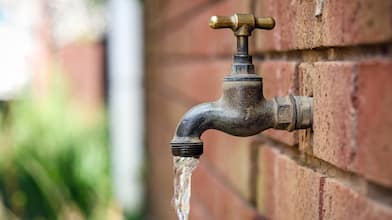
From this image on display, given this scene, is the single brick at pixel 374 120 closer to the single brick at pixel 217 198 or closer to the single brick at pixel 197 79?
the single brick at pixel 217 198

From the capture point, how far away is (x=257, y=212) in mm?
1477

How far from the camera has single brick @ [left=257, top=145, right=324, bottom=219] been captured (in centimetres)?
112

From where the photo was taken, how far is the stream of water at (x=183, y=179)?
3.66 ft

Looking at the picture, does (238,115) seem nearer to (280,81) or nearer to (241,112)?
(241,112)

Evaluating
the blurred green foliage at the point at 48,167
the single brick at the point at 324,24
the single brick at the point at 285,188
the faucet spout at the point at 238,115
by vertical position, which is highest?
the single brick at the point at 324,24

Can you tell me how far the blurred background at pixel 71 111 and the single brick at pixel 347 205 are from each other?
2.79 meters

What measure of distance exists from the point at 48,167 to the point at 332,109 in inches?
116

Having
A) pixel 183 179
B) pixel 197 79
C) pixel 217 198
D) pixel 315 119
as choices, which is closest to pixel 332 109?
pixel 315 119

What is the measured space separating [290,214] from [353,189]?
33 cm

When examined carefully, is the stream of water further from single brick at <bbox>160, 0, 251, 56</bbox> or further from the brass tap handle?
single brick at <bbox>160, 0, 251, 56</bbox>

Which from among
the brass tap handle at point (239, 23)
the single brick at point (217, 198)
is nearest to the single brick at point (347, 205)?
the brass tap handle at point (239, 23)

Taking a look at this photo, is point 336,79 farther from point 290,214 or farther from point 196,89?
point 196,89

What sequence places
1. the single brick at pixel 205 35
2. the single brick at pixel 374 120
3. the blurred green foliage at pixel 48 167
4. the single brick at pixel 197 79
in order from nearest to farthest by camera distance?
the single brick at pixel 374 120
the single brick at pixel 205 35
the single brick at pixel 197 79
the blurred green foliage at pixel 48 167

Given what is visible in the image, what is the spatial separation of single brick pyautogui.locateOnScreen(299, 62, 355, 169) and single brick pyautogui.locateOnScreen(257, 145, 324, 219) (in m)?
0.06
